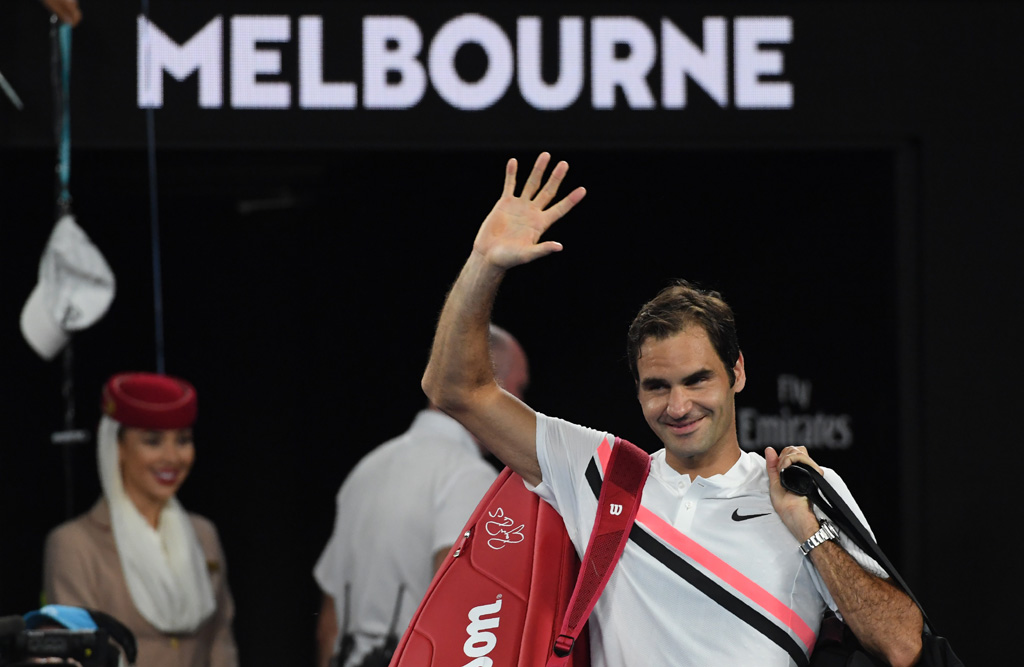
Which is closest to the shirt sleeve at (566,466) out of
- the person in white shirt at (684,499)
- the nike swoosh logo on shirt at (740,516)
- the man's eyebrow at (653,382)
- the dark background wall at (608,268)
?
the person in white shirt at (684,499)

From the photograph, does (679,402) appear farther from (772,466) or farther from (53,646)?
(53,646)

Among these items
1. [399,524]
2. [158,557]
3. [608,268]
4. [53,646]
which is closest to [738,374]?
[53,646]

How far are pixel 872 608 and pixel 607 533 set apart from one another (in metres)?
0.50

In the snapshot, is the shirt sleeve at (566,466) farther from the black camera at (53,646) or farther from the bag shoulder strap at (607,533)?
the black camera at (53,646)

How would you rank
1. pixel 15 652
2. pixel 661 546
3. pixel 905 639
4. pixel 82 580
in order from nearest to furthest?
1. pixel 905 639
2. pixel 661 546
3. pixel 15 652
4. pixel 82 580

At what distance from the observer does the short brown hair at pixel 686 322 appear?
2549mm

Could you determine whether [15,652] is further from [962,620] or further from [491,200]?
[962,620]

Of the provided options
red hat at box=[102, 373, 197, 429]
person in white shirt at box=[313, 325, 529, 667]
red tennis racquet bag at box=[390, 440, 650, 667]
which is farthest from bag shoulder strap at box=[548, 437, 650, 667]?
red hat at box=[102, 373, 197, 429]

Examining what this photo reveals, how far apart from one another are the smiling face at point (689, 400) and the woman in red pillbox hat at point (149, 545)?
248 cm

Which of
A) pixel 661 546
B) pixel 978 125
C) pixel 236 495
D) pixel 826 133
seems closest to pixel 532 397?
pixel 236 495

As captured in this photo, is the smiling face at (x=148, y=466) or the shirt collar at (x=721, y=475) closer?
the shirt collar at (x=721, y=475)

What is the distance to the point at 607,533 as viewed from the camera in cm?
Result: 243

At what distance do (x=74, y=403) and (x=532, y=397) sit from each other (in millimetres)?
1663

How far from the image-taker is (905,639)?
2273 mm
